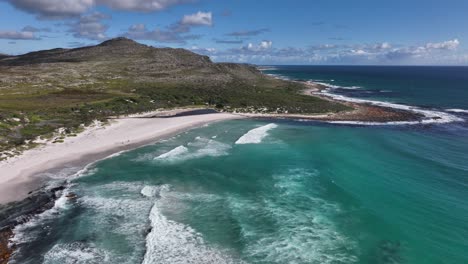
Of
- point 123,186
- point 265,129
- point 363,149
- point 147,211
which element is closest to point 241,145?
point 265,129

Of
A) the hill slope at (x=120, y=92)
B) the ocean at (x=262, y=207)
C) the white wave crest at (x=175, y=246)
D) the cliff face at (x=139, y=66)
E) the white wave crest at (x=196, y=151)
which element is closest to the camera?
the white wave crest at (x=175, y=246)

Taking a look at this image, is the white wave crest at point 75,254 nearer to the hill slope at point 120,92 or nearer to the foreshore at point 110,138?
the foreshore at point 110,138

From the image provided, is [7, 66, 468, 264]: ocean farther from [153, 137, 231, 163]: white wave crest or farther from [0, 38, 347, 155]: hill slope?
[0, 38, 347, 155]: hill slope

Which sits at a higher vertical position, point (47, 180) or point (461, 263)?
point (47, 180)

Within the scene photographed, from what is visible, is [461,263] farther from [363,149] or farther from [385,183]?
[363,149]

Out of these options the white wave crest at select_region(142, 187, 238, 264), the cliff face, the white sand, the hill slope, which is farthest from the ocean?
the cliff face

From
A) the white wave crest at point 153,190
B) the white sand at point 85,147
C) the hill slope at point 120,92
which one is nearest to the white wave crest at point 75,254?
the white wave crest at point 153,190

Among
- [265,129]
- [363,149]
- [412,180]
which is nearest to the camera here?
[412,180]
